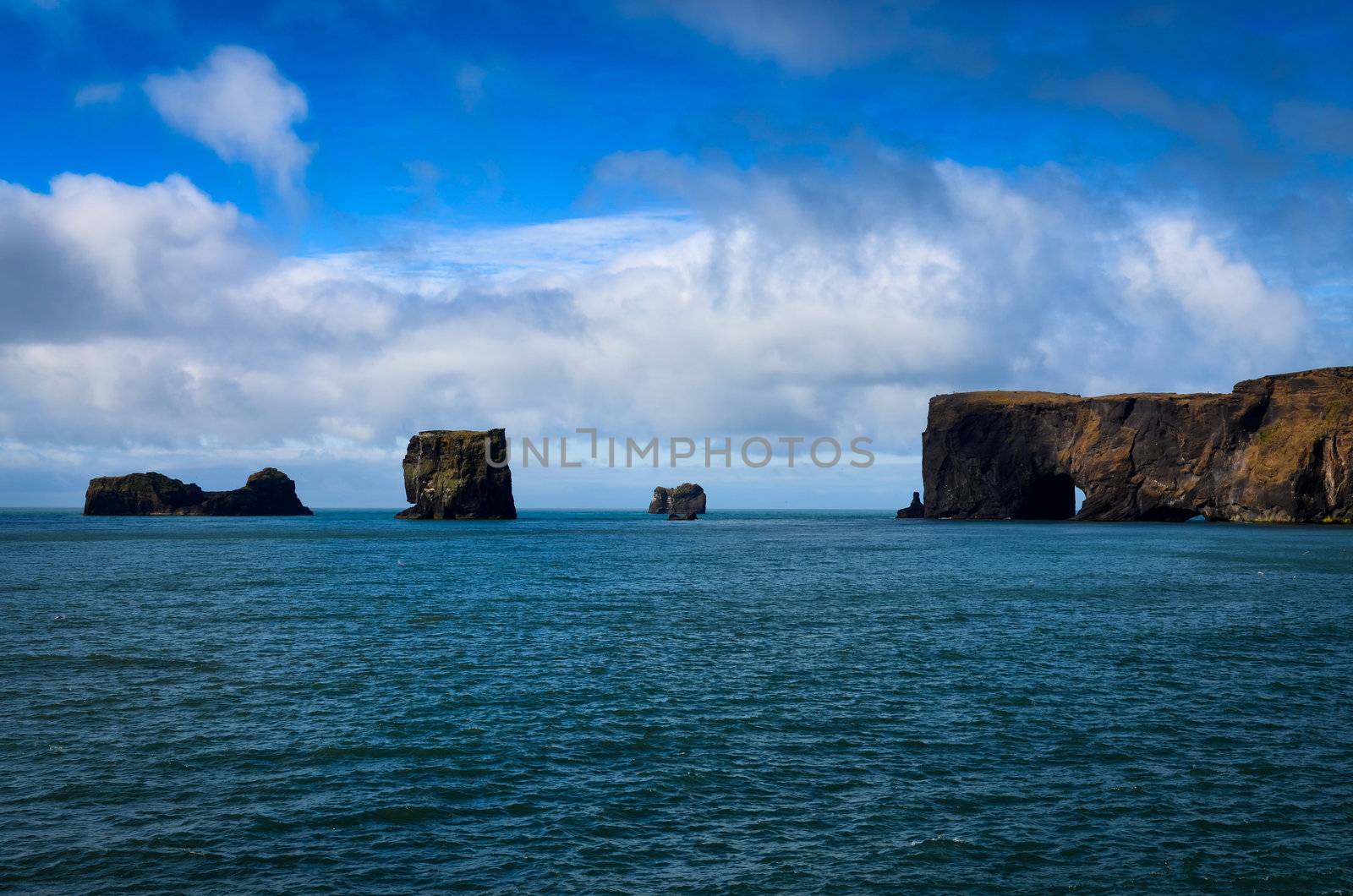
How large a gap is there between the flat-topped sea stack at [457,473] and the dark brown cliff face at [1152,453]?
89.3 m

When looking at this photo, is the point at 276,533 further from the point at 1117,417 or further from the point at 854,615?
the point at 1117,417

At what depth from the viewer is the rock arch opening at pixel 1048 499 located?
174900 mm

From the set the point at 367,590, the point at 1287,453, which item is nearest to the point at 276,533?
the point at 367,590

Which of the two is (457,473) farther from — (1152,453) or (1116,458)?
(1152,453)

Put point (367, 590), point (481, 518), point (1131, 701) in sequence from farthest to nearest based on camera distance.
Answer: point (481, 518)
point (367, 590)
point (1131, 701)

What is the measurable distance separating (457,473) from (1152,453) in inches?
4908

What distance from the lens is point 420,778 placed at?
64.7 ft

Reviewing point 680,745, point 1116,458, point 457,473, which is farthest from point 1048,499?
point 680,745

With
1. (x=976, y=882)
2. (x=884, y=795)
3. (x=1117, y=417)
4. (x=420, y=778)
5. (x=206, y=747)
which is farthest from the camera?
(x=1117, y=417)

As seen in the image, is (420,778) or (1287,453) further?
(1287,453)

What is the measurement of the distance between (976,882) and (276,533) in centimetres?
13980

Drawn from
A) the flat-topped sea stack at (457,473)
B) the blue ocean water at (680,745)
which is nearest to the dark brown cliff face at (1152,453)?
the flat-topped sea stack at (457,473)

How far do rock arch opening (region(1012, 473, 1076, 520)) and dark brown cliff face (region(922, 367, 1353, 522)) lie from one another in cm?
25

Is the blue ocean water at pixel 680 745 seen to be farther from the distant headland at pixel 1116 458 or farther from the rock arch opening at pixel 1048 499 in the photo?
the rock arch opening at pixel 1048 499
